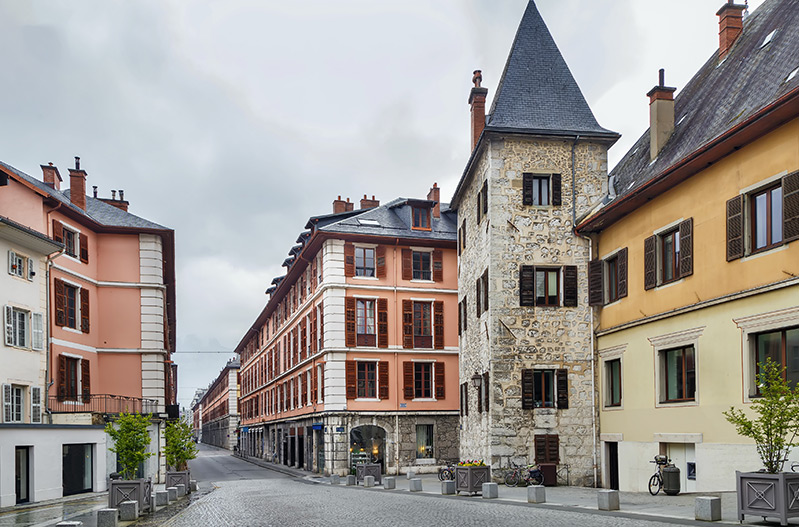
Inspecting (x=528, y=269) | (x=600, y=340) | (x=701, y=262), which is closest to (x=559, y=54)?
(x=528, y=269)

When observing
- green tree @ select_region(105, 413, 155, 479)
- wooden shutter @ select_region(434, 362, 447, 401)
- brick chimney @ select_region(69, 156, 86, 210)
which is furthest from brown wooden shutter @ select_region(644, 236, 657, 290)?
brick chimney @ select_region(69, 156, 86, 210)

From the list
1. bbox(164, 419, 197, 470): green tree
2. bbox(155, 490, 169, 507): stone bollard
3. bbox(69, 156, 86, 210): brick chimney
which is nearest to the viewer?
bbox(155, 490, 169, 507): stone bollard

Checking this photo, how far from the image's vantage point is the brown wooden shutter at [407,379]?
131 feet

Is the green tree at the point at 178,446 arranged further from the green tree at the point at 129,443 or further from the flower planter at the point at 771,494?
the flower planter at the point at 771,494

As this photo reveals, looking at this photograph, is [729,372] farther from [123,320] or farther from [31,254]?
[123,320]

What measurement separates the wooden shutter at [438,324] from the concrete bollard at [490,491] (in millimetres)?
20379

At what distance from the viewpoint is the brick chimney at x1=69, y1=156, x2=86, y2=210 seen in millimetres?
36719

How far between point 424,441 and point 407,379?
314cm

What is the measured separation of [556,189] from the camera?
90.8ft

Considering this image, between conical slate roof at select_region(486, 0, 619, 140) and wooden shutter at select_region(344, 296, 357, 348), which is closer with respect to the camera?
conical slate roof at select_region(486, 0, 619, 140)

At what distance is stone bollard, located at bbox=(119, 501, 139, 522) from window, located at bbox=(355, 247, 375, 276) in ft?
76.4

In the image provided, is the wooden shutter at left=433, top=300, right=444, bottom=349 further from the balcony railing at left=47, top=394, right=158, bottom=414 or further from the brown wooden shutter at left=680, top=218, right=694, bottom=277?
the brown wooden shutter at left=680, top=218, right=694, bottom=277

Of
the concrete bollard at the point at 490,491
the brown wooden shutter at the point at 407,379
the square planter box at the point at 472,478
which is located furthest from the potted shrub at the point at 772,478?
the brown wooden shutter at the point at 407,379

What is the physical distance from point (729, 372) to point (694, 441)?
222 cm
